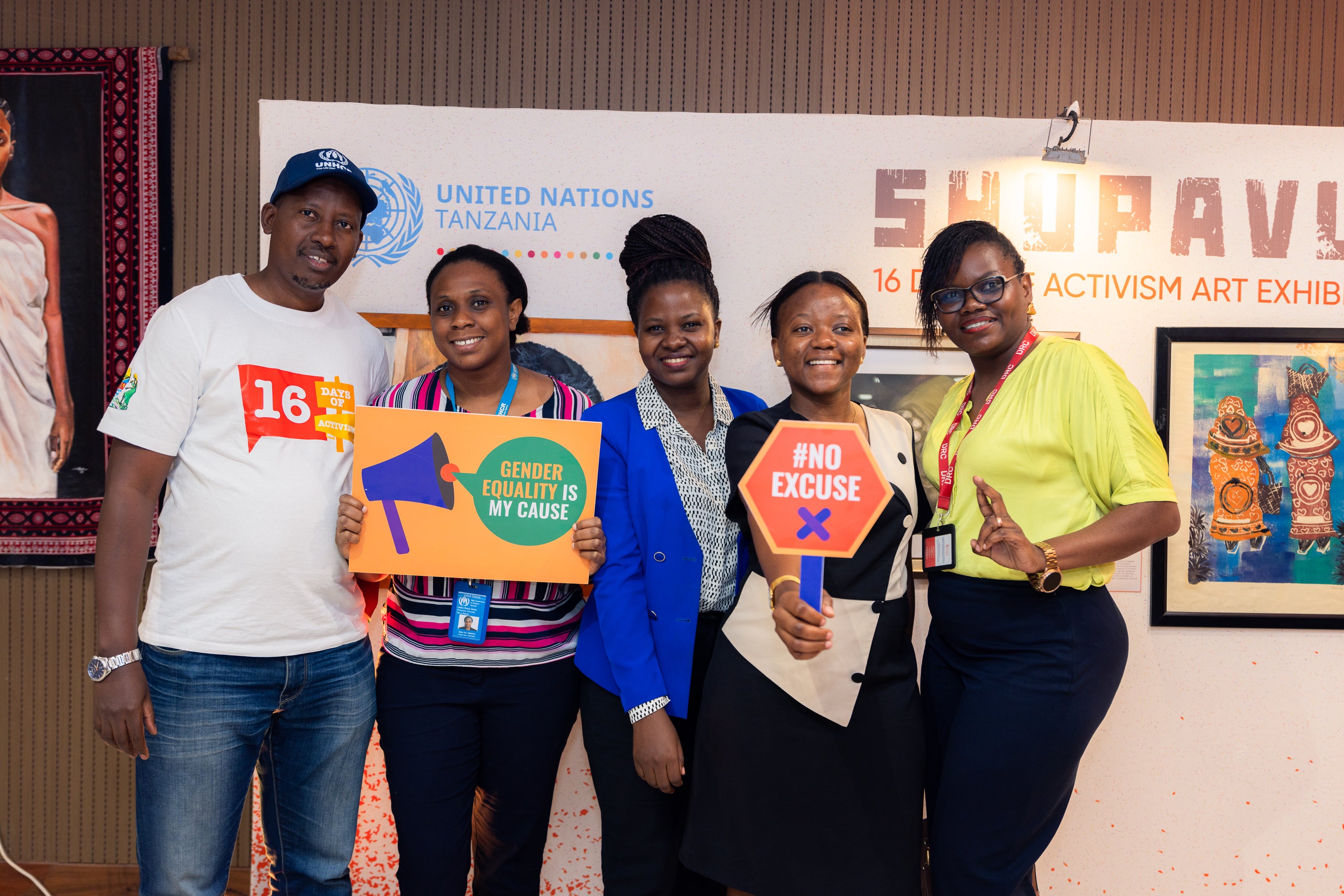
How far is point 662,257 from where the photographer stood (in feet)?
6.31

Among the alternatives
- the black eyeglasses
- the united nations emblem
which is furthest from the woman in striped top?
the black eyeglasses

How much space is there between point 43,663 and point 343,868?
5.62ft

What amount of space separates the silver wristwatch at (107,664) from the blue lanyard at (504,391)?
0.89 metres

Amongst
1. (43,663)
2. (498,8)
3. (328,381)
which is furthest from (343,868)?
(498,8)

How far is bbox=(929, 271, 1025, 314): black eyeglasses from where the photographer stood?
1.67 metres

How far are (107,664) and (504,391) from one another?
3.44 feet

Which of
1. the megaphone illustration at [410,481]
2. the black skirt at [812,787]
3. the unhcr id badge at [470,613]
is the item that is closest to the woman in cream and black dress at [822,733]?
the black skirt at [812,787]

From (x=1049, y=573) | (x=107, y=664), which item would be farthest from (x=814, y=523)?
(x=107, y=664)

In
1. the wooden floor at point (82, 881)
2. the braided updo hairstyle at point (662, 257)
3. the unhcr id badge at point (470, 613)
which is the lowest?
the wooden floor at point (82, 881)

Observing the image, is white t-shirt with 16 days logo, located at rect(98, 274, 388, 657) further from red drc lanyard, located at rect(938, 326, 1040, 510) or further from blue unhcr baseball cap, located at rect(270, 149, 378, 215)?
red drc lanyard, located at rect(938, 326, 1040, 510)

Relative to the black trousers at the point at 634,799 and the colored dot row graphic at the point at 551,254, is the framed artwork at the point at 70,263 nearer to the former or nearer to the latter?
the colored dot row graphic at the point at 551,254

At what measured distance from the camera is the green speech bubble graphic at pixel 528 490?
1.77 m

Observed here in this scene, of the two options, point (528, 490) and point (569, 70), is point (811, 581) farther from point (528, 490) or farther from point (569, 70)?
point (569, 70)

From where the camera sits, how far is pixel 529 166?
2613mm
